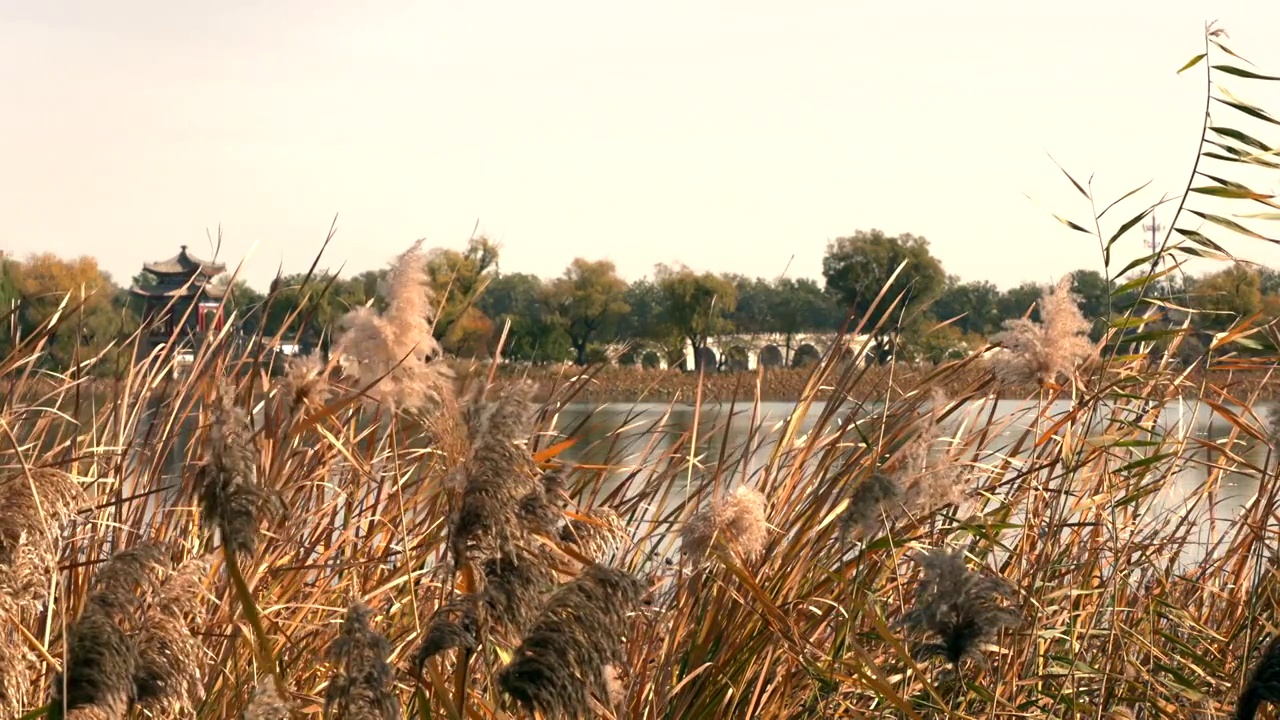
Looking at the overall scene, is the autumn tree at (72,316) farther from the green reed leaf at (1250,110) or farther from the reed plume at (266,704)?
the green reed leaf at (1250,110)

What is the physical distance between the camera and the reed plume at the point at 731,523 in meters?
1.71

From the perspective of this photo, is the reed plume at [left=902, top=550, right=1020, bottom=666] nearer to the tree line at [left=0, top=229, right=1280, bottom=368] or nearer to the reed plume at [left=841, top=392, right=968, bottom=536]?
the reed plume at [left=841, top=392, right=968, bottom=536]

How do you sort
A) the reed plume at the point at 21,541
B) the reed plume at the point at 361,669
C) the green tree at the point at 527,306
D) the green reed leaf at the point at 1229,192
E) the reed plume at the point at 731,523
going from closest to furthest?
the reed plume at the point at 361,669 → the reed plume at the point at 21,541 → the reed plume at the point at 731,523 → the green reed leaf at the point at 1229,192 → the green tree at the point at 527,306

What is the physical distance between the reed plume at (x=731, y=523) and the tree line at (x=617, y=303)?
70 cm

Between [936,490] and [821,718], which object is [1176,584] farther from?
[936,490]

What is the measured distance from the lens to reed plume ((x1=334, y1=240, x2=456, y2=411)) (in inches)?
76.9

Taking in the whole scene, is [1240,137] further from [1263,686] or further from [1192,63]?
[1263,686]

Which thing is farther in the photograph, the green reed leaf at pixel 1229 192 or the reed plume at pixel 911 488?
the green reed leaf at pixel 1229 192

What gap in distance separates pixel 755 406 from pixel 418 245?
0.93 meters

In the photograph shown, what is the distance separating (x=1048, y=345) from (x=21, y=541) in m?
1.62

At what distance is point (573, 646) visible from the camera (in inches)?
47.3

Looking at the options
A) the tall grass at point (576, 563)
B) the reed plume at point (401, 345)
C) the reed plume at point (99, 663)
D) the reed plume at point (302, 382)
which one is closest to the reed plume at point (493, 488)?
the tall grass at point (576, 563)

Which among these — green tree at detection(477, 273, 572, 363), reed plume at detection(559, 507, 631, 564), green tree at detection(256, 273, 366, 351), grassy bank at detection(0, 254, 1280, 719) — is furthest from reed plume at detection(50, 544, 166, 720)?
green tree at detection(477, 273, 572, 363)

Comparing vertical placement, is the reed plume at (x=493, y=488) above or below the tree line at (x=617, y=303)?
below
